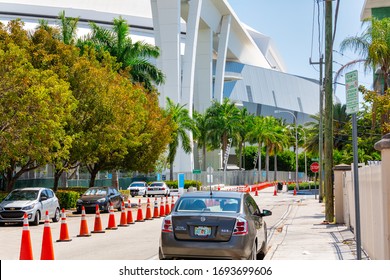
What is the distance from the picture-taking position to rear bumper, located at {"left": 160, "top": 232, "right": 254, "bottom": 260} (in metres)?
12.1

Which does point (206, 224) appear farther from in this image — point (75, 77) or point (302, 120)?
point (302, 120)

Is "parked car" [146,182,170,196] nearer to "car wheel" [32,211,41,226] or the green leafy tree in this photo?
the green leafy tree

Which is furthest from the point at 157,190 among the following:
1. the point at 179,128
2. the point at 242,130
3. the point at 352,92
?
the point at 352,92

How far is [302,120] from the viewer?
158 m

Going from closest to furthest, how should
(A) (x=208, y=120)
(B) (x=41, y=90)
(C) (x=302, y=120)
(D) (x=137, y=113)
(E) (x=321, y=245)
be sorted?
(E) (x=321, y=245), (B) (x=41, y=90), (D) (x=137, y=113), (A) (x=208, y=120), (C) (x=302, y=120)

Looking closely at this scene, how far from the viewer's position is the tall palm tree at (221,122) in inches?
3639

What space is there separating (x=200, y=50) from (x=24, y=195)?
66382 mm

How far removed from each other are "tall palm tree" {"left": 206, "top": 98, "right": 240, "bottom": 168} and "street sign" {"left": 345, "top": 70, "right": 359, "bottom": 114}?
81.1 metres

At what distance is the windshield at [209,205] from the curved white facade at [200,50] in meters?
59.2

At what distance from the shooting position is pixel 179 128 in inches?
2864

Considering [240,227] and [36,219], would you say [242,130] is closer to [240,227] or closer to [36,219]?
[36,219]

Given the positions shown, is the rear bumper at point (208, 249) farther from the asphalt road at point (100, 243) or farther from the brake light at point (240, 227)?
the asphalt road at point (100, 243)

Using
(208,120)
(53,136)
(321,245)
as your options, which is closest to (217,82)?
(208,120)
